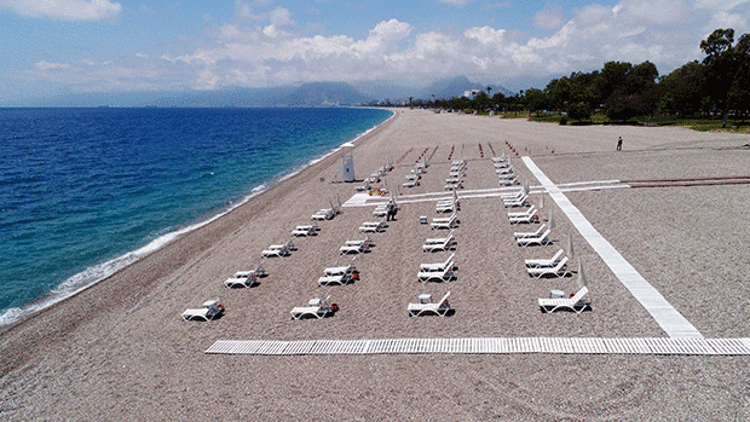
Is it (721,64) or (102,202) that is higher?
(721,64)

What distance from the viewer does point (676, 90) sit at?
192 feet

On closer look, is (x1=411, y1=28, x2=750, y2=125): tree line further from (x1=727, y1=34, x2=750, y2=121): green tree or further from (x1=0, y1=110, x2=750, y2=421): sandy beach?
(x1=0, y1=110, x2=750, y2=421): sandy beach

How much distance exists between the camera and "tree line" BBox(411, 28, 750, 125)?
45.3 meters

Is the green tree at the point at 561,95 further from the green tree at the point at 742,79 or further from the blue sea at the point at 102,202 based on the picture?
the blue sea at the point at 102,202

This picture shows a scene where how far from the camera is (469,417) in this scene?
27.2 feet

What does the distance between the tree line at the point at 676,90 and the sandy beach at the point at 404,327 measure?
117 feet

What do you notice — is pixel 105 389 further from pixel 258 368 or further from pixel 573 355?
pixel 573 355

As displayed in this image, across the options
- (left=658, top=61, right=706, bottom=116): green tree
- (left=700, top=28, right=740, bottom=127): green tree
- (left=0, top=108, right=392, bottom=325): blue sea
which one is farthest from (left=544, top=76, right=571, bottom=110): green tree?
(left=0, top=108, right=392, bottom=325): blue sea

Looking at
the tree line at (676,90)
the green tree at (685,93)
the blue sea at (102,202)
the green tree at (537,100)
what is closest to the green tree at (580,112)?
the tree line at (676,90)

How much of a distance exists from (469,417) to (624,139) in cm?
4480

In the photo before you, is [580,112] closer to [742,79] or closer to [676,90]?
[676,90]

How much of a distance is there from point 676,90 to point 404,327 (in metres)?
67.3

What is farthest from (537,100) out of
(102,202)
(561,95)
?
(102,202)

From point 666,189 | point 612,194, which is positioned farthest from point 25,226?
point 666,189
